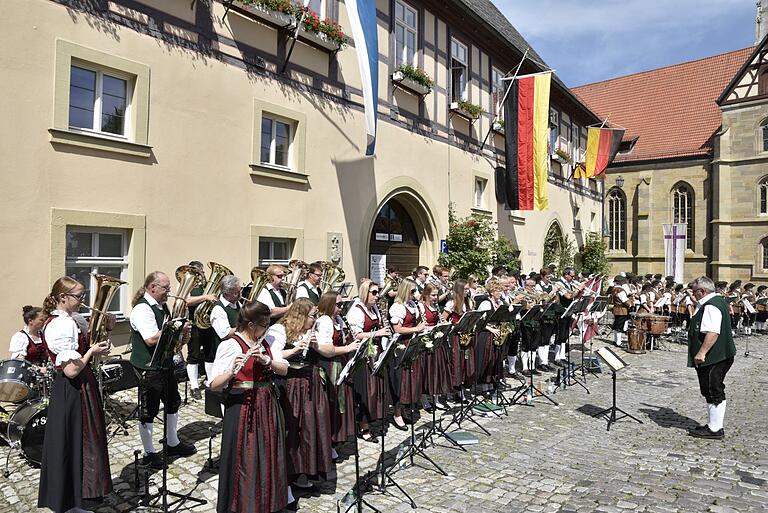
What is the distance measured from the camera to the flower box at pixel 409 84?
14508 millimetres

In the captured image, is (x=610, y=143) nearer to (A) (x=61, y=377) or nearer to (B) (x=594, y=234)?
(B) (x=594, y=234)

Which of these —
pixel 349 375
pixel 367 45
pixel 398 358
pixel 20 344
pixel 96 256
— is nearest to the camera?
pixel 349 375

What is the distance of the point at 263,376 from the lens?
455cm

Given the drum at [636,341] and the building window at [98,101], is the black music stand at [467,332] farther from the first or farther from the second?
the drum at [636,341]

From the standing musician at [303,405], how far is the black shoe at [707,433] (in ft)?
17.5

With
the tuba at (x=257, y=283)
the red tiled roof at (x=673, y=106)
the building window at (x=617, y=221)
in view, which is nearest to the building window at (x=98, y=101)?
the tuba at (x=257, y=283)

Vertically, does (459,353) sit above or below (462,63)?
below

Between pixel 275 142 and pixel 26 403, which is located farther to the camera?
pixel 275 142

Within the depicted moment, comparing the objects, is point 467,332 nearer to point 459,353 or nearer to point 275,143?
point 459,353

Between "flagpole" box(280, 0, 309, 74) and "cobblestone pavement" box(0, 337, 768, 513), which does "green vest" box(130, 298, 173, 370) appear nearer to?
"cobblestone pavement" box(0, 337, 768, 513)

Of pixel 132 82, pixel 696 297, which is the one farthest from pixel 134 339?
pixel 696 297

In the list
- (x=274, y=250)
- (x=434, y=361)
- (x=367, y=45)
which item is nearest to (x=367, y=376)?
(x=434, y=361)

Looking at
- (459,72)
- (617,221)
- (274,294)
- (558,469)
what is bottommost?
(558,469)

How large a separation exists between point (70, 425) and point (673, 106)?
4647cm
